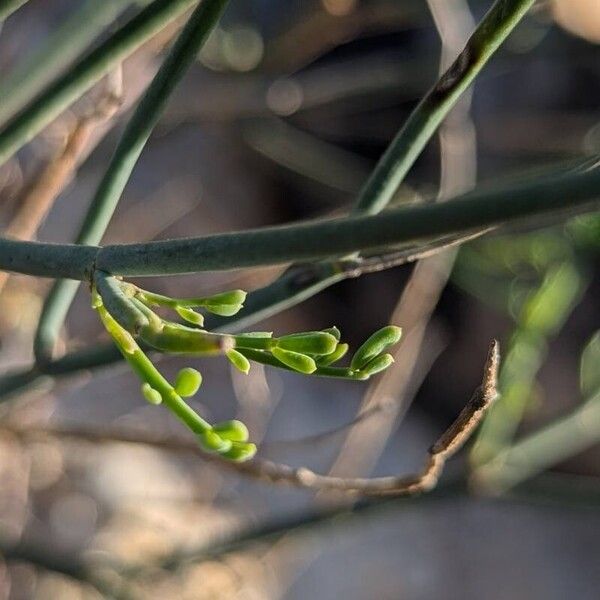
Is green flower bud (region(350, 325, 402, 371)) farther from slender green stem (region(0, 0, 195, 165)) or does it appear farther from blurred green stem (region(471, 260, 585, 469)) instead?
blurred green stem (region(471, 260, 585, 469))

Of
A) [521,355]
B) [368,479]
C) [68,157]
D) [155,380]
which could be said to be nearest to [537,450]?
[521,355]

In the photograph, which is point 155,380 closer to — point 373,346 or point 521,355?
point 373,346

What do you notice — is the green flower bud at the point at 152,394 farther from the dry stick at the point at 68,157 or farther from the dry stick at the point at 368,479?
the dry stick at the point at 68,157

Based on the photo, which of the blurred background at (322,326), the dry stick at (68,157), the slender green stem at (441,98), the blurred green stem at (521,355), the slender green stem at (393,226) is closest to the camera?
the slender green stem at (393,226)

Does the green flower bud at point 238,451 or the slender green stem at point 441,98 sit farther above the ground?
the slender green stem at point 441,98

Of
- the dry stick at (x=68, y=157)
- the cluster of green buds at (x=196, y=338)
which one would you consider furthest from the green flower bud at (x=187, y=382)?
the dry stick at (x=68, y=157)

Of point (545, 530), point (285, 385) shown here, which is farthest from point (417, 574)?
point (285, 385)
